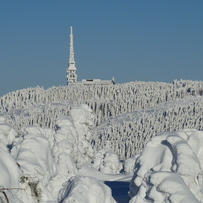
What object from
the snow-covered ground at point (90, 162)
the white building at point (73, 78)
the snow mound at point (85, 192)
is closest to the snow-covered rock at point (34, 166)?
the snow-covered ground at point (90, 162)

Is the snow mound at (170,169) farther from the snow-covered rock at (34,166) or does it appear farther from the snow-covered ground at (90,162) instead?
the snow-covered rock at (34,166)

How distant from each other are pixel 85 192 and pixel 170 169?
8.35 metres

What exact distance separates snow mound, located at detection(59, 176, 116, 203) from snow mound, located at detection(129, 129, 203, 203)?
9.03ft

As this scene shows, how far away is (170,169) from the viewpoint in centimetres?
2472

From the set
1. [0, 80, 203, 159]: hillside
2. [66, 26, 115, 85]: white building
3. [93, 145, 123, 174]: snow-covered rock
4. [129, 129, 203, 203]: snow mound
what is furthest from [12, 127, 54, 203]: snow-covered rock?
[66, 26, 115, 85]: white building

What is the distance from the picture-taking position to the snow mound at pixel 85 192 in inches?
655

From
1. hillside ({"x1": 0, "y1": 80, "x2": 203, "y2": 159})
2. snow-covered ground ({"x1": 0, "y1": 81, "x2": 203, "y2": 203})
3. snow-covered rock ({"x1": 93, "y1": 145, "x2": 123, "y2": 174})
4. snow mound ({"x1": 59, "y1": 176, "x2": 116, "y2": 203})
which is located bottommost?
hillside ({"x1": 0, "y1": 80, "x2": 203, "y2": 159})

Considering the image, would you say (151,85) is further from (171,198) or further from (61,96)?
(171,198)

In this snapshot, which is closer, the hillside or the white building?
the hillside

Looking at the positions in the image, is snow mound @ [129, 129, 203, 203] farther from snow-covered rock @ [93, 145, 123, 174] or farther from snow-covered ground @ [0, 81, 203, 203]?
snow-covered rock @ [93, 145, 123, 174]

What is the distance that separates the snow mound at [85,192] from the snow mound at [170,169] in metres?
2.75

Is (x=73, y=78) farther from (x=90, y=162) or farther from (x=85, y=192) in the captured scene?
(x=85, y=192)

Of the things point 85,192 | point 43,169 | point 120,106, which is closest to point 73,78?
point 120,106

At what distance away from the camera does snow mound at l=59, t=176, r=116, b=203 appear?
16625 mm
